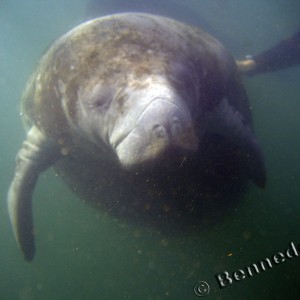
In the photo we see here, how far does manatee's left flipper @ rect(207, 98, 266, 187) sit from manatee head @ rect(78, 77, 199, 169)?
1808mm

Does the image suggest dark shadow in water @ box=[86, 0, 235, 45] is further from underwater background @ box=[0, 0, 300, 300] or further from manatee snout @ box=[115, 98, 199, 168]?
manatee snout @ box=[115, 98, 199, 168]

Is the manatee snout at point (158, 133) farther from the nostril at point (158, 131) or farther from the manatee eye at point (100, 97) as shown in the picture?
the manatee eye at point (100, 97)

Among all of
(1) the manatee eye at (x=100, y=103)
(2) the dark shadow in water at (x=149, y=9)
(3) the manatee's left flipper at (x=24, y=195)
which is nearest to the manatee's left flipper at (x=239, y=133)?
(1) the manatee eye at (x=100, y=103)

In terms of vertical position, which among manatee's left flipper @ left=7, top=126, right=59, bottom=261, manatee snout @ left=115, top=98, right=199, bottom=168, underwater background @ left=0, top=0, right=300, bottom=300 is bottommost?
underwater background @ left=0, top=0, right=300, bottom=300

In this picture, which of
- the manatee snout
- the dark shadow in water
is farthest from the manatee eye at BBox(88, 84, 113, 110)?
the dark shadow in water

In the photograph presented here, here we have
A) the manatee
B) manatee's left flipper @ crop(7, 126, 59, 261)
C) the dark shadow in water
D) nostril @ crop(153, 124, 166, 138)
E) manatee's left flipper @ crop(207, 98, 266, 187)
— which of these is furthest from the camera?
the dark shadow in water

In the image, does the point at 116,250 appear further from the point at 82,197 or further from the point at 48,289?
the point at 48,289

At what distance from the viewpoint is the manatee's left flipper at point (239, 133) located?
15.3 feet

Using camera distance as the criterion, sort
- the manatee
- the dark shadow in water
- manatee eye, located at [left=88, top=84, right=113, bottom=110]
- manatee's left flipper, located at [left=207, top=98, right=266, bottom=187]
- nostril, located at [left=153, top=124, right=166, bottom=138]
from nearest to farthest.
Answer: nostril, located at [left=153, top=124, right=166, bottom=138], the manatee, manatee eye, located at [left=88, top=84, right=113, bottom=110], manatee's left flipper, located at [left=207, top=98, right=266, bottom=187], the dark shadow in water

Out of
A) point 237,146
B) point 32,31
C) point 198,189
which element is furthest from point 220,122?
point 32,31

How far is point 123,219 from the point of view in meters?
6.26

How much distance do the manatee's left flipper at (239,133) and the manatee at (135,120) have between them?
2 cm

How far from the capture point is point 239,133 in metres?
5.17

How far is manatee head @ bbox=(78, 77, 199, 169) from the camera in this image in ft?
8.36
